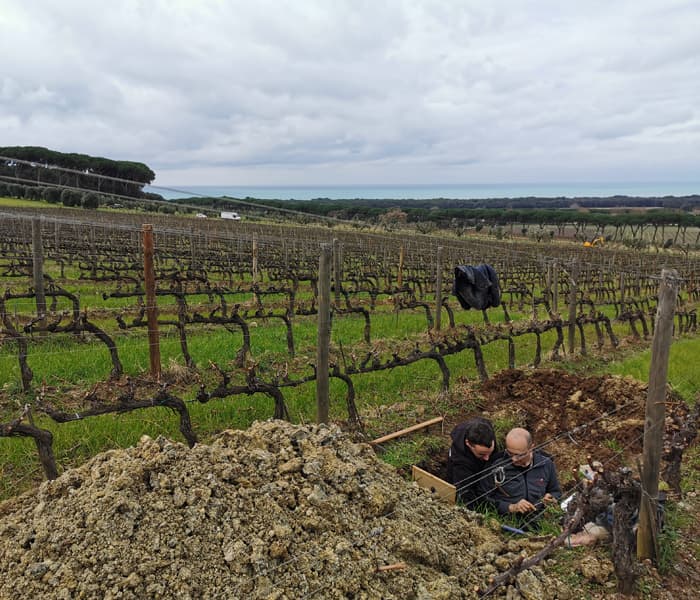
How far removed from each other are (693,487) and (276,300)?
13801 mm

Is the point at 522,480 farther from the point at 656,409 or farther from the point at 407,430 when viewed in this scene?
the point at 407,430

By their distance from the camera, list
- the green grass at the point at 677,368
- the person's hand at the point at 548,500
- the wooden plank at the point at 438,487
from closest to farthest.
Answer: the wooden plank at the point at 438,487 → the person's hand at the point at 548,500 → the green grass at the point at 677,368

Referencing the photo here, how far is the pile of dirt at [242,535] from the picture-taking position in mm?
2615

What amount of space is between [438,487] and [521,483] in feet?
2.59

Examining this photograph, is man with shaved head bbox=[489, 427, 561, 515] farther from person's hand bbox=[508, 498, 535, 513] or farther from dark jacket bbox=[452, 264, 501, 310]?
dark jacket bbox=[452, 264, 501, 310]

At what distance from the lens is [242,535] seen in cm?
286

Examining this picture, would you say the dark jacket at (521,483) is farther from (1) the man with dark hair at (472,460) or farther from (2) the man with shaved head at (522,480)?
(1) the man with dark hair at (472,460)

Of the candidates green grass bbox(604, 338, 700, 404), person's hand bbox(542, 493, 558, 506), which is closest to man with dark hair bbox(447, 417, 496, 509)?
person's hand bbox(542, 493, 558, 506)

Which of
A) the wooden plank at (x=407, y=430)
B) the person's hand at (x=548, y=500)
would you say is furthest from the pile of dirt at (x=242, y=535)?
the wooden plank at (x=407, y=430)

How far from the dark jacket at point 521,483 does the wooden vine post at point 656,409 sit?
3.66 feet

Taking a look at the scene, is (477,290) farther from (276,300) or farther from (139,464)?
(276,300)

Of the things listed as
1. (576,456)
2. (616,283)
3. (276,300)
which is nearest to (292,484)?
(576,456)

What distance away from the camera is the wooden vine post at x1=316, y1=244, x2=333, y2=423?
17.4ft

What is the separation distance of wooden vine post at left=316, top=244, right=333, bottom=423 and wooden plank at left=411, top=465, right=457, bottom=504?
1.26 m
